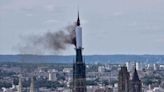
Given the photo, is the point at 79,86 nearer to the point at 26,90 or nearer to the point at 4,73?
the point at 26,90

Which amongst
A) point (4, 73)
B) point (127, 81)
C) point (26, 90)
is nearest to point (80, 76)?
point (127, 81)

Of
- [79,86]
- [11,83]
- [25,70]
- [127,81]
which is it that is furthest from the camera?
[11,83]

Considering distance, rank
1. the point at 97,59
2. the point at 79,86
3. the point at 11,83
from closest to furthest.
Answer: the point at 79,86 < the point at 11,83 < the point at 97,59

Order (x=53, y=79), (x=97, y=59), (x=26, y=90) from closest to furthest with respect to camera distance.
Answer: (x=26, y=90), (x=53, y=79), (x=97, y=59)

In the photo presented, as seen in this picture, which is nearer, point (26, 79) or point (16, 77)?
point (26, 79)

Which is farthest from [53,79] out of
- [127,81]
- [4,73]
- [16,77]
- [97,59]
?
[97,59]

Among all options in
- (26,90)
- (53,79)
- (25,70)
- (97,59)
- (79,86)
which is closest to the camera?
(79,86)

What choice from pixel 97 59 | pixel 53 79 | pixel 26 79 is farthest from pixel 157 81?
pixel 97 59

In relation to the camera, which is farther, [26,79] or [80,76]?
[26,79]

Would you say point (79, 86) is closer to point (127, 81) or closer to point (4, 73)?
point (127, 81)
